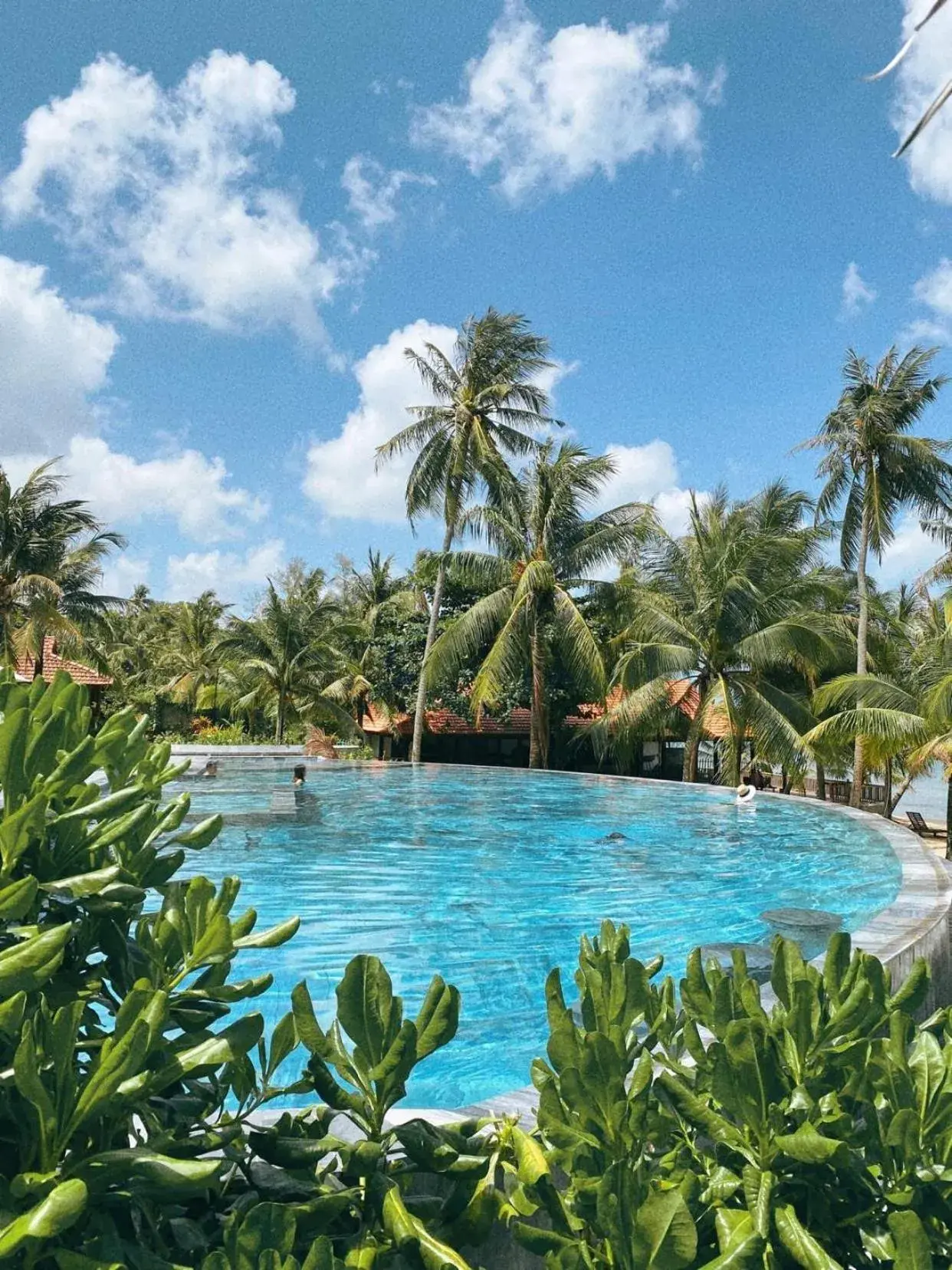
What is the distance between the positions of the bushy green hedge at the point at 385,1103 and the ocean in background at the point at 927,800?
2988 cm

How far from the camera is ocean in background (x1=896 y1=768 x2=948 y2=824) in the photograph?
116 ft

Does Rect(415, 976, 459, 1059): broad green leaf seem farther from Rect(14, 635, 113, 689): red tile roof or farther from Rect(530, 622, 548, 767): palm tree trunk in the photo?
Rect(14, 635, 113, 689): red tile roof

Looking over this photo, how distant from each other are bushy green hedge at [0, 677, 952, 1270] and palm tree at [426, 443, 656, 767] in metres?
20.9

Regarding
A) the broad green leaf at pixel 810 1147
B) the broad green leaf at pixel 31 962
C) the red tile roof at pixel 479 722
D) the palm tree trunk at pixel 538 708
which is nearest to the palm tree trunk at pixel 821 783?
the red tile roof at pixel 479 722

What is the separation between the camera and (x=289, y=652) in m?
28.6

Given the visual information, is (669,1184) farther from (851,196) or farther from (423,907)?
(851,196)

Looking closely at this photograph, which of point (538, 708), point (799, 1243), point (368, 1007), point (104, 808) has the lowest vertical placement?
point (799, 1243)

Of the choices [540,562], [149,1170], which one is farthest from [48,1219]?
[540,562]

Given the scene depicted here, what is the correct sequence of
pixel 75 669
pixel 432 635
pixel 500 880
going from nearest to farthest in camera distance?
pixel 500 880 < pixel 432 635 < pixel 75 669

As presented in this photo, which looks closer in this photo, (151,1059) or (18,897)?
(18,897)

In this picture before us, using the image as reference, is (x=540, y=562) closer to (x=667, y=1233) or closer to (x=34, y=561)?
(x=34, y=561)

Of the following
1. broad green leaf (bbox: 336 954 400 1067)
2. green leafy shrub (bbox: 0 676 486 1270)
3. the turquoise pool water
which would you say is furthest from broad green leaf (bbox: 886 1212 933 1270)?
the turquoise pool water

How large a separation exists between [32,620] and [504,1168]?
2205 centimetres

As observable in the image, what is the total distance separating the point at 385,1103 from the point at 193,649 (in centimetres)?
3743
